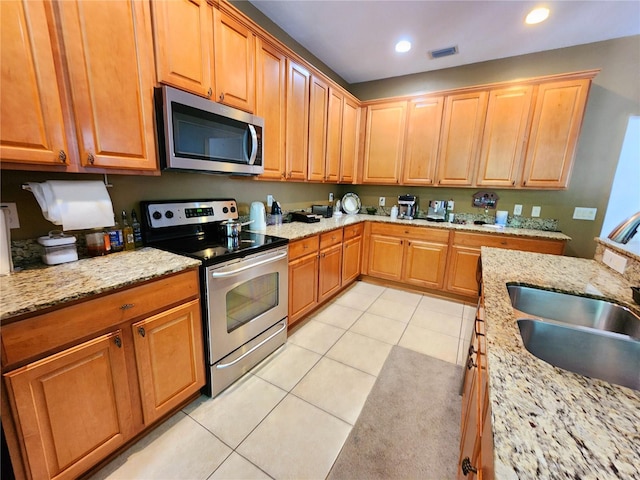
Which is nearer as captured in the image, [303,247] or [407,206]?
[303,247]

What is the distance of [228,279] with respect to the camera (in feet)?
5.22

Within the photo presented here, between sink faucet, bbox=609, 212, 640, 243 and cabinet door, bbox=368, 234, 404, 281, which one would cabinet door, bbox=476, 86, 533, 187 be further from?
sink faucet, bbox=609, 212, 640, 243

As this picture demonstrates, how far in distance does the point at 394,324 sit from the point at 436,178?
1.89m

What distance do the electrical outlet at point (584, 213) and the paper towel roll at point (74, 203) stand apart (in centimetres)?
419

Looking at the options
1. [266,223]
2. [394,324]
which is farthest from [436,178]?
[266,223]

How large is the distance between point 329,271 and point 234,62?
1988 mm

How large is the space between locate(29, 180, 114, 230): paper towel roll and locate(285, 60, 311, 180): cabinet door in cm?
A: 151

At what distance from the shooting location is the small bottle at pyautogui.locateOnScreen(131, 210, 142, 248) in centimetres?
169

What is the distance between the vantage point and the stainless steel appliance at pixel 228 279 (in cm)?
157

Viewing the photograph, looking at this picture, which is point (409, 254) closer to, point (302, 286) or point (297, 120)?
point (302, 286)

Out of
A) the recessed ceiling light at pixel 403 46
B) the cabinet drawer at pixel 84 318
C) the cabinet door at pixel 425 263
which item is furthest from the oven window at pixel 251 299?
the recessed ceiling light at pixel 403 46

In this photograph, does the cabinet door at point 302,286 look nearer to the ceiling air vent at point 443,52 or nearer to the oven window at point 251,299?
the oven window at point 251,299

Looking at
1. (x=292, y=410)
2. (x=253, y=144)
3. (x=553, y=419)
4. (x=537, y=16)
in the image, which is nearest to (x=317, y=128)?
(x=253, y=144)

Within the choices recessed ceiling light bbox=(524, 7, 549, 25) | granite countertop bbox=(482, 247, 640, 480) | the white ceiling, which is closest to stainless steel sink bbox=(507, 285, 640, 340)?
granite countertop bbox=(482, 247, 640, 480)
